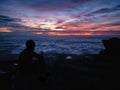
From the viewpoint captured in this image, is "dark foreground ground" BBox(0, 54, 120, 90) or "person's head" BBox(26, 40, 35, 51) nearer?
"person's head" BBox(26, 40, 35, 51)

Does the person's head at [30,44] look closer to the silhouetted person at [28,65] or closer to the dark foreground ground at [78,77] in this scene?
the silhouetted person at [28,65]

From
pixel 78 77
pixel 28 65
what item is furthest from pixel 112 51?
pixel 28 65

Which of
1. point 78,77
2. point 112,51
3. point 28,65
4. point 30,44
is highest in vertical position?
point 30,44

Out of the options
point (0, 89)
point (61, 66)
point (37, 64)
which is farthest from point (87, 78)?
point (37, 64)

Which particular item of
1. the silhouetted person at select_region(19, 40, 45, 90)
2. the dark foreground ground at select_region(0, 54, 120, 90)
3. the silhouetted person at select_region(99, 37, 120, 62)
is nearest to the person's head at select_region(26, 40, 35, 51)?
the silhouetted person at select_region(19, 40, 45, 90)

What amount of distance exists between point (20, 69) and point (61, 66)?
30.5 feet

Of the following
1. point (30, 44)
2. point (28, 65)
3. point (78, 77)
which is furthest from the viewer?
point (78, 77)

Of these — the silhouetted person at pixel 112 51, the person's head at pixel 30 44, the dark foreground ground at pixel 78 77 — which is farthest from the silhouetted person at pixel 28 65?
the silhouetted person at pixel 112 51

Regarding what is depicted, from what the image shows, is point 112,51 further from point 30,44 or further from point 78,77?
point 30,44

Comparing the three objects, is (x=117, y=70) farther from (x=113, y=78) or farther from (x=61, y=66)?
(x=61, y=66)

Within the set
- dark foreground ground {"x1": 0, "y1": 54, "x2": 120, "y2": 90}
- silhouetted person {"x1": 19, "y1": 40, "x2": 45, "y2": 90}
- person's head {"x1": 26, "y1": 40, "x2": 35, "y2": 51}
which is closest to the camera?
person's head {"x1": 26, "y1": 40, "x2": 35, "y2": 51}

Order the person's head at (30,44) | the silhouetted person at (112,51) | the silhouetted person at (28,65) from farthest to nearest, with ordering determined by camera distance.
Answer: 1. the silhouetted person at (112,51)
2. the silhouetted person at (28,65)
3. the person's head at (30,44)

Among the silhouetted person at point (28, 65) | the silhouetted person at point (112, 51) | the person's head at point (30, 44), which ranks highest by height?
the person's head at point (30, 44)

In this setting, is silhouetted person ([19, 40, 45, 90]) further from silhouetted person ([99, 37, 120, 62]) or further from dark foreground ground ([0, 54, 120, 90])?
silhouetted person ([99, 37, 120, 62])
